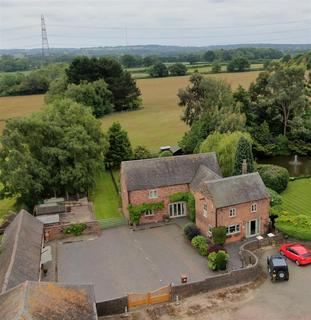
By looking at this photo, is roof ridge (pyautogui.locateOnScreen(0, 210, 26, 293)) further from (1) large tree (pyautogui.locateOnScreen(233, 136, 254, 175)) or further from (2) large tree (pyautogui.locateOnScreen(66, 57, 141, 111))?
(2) large tree (pyautogui.locateOnScreen(66, 57, 141, 111))

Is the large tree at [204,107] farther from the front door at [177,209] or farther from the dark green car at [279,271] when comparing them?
the dark green car at [279,271]

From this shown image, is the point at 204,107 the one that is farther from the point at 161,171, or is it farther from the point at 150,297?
the point at 150,297

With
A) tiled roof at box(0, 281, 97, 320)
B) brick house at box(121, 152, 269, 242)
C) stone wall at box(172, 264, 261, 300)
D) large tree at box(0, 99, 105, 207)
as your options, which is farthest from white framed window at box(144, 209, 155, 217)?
tiled roof at box(0, 281, 97, 320)

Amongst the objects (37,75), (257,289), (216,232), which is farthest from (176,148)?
(37,75)

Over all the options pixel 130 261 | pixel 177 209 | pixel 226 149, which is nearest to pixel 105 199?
pixel 177 209

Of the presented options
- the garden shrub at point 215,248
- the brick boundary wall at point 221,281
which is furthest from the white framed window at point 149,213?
the brick boundary wall at point 221,281
